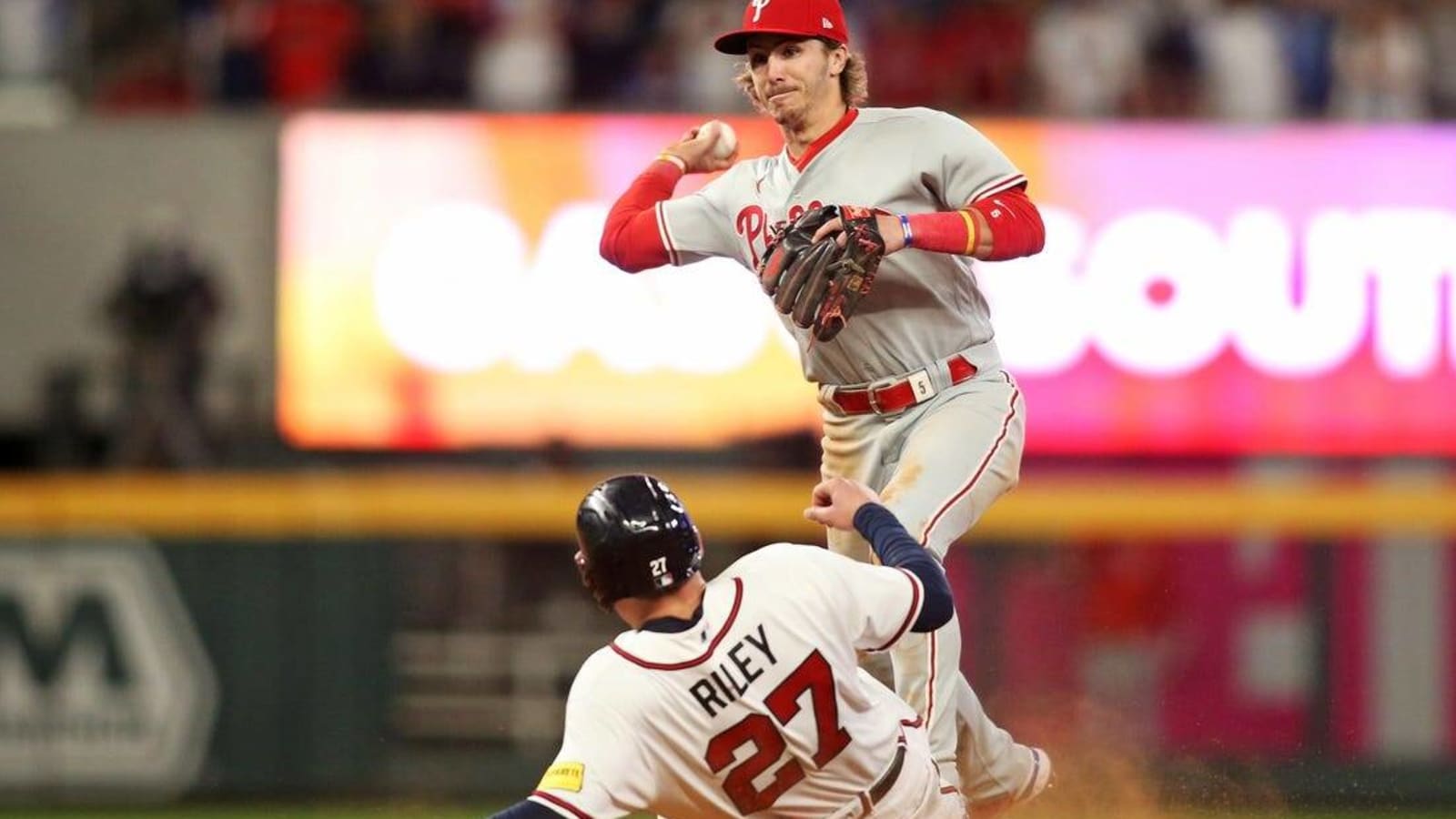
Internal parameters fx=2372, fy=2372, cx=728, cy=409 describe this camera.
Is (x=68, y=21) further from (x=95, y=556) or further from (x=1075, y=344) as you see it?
(x=1075, y=344)

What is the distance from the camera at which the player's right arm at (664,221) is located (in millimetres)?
5402

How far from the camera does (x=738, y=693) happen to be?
4.28 metres

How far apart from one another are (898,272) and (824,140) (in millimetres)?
341

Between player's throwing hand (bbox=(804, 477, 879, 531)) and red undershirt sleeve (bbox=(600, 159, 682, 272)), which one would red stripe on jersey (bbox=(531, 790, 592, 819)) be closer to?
player's throwing hand (bbox=(804, 477, 879, 531))

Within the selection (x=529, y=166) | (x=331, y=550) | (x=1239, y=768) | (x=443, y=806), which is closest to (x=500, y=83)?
(x=529, y=166)

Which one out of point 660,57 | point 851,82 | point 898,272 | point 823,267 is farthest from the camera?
point 660,57

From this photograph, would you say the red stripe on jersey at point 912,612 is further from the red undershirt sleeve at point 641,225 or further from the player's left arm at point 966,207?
the red undershirt sleeve at point 641,225

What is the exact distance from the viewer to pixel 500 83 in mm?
11141

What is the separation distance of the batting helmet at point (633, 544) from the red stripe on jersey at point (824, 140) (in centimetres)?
114

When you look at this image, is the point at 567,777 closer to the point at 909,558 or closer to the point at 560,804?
the point at 560,804

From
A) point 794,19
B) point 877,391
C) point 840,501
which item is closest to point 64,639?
point 877,391

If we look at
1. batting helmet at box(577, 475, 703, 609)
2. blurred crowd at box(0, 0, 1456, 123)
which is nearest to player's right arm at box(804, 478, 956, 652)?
batting helmet at box(577, 475, 703, 609)

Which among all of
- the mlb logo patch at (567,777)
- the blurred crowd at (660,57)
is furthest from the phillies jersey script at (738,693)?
the blurred crowd at (660,57)

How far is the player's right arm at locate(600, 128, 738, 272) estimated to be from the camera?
5402 mm
